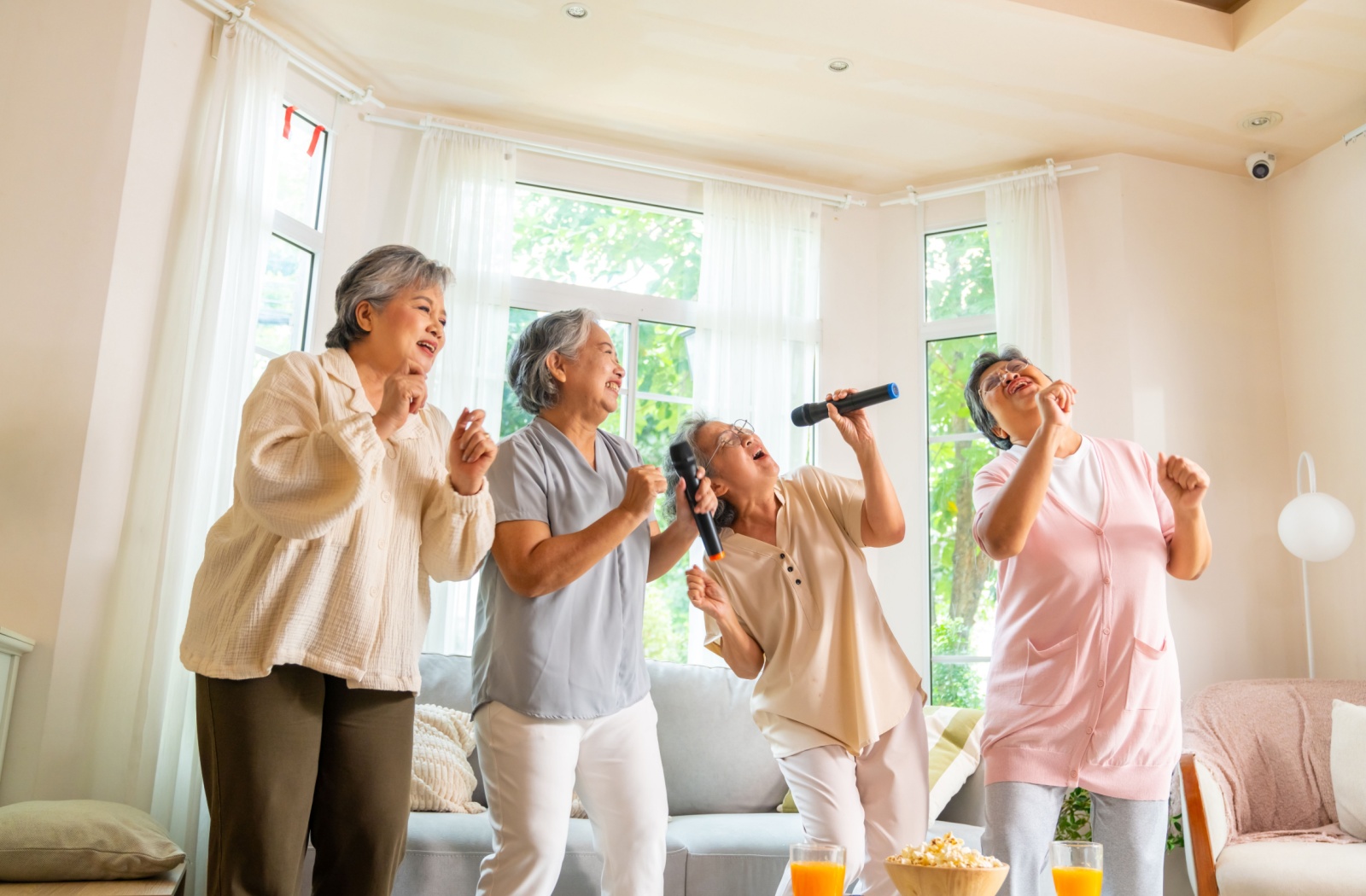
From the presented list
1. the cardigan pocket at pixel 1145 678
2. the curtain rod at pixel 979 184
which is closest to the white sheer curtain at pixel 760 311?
the curtain rod at pixel 979 184

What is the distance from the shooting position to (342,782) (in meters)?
1.63

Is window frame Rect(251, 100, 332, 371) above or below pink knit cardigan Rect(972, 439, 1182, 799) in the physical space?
above

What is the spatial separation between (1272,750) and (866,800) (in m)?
1.82

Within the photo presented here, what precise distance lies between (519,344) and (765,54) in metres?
1.88

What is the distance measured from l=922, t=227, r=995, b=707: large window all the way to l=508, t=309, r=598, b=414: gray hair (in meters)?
2.47

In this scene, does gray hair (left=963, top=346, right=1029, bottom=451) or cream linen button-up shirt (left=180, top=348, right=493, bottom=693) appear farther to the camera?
gray hair (left=963, top=346, right=1029, bottom=451)

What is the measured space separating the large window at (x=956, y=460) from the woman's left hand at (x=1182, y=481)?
7.06 feet

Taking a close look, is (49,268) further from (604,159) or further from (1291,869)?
(1291,869)

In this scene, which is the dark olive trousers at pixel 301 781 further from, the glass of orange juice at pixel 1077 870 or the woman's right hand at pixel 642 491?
the glass of orange juice at pixel 1077 870

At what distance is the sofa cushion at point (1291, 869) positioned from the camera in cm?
248

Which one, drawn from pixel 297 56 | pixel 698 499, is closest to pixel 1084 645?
pixel 698 499

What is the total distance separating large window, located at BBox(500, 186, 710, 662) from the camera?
4129mm

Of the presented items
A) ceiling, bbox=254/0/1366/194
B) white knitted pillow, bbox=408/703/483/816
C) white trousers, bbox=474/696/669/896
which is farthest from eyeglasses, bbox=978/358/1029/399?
white knitted pillow, bbox=408/703/483/816

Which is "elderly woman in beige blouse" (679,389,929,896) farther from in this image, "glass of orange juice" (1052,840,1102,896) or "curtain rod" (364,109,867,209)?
"curtain rod" (364,109,867,209)
